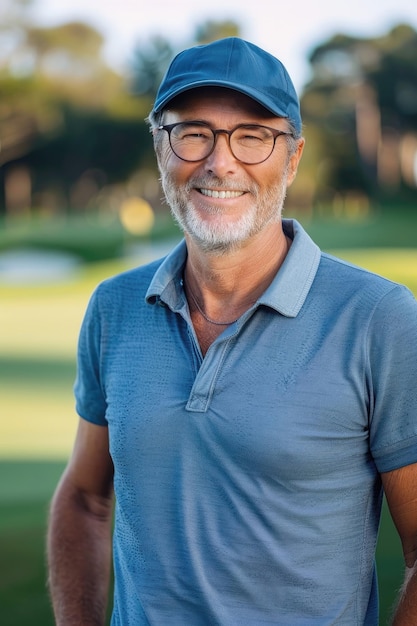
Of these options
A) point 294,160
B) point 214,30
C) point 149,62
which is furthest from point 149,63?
point 294,160

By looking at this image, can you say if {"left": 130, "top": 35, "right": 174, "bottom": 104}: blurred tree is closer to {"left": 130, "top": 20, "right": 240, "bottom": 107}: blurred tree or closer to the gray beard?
{"left": 130, "top": 20, "right": 240, "bottom": 107}: blurred tree

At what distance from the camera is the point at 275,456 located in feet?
5.79

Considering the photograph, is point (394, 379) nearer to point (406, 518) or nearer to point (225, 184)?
point (406, 518)

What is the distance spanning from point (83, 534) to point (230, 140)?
0.90 m

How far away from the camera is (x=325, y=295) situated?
188 centimetres

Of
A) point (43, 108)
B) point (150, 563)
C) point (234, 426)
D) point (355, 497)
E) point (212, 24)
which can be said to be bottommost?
point (150, 563)

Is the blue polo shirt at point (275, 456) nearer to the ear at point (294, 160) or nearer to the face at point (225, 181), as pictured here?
the face at point (225, 181)

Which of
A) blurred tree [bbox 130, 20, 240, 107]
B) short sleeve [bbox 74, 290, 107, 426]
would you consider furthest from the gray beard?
blurred tree [bbox 130, 20, 240, 107]

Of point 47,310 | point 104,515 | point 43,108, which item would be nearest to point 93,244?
point 47,310

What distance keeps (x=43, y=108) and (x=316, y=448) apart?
153 feet

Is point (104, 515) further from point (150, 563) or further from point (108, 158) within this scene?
point (108, 158)

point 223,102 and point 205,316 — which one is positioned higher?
point 223,102

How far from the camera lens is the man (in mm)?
1779

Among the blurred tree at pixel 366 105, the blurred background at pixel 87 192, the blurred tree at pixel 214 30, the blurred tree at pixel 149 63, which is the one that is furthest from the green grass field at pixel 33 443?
the blurred tree at pixel 149 63
